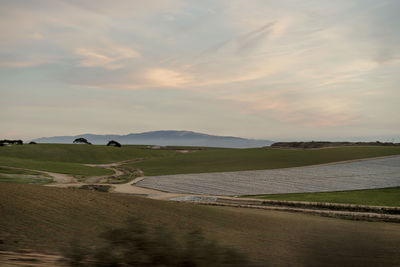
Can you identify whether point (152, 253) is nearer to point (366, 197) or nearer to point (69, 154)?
point (366, 197)

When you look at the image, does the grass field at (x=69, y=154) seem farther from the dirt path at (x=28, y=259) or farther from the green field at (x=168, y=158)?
the dirt path at (x=28, y=259)

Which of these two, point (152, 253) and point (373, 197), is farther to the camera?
point (373, 197)

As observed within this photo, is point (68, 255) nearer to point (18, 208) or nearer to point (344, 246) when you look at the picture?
point (18, 208)

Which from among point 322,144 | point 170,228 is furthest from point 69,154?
point 170,228

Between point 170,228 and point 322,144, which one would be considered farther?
point 322,144

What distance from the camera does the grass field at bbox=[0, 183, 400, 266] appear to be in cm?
624

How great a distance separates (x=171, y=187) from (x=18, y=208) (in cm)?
2048

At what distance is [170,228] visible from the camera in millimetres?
7719

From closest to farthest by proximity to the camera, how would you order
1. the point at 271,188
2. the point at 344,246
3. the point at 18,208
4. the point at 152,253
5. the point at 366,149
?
1. the point at 152,253
2. the point at 344,246
3. the point at 18,208
4. the point at 271,188
5. the point at 366,149

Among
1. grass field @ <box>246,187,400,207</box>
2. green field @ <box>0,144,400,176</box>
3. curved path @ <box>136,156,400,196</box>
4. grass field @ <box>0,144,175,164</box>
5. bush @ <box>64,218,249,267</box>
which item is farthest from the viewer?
grass field @ <box>0,144,175,164</box>

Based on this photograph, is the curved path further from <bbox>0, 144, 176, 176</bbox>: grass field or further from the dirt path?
<bbox>0, 144, 176, 176</bbox>: grass field

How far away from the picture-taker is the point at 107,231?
7066mm

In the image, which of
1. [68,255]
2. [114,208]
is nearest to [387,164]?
[114,208]

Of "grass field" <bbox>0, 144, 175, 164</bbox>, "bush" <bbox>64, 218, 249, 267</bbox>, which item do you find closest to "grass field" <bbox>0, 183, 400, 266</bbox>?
"bush" <bbox>64, 218, 249, 267</bbox>
